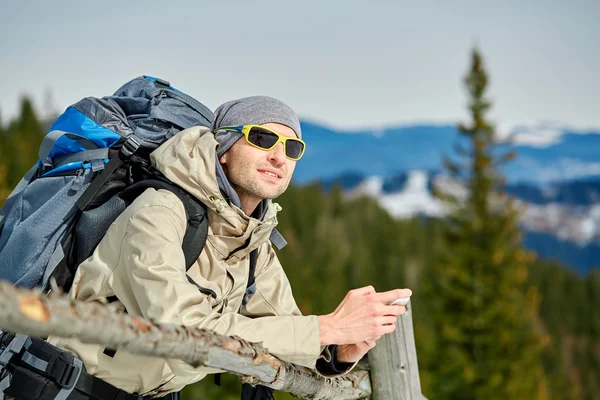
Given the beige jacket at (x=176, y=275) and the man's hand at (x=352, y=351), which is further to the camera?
the man's hand at (x=352, y=351)

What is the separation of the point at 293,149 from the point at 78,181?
3.08ft

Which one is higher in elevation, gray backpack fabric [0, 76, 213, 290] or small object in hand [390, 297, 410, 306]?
gray backpack fabric [0, 76, 213, 290]

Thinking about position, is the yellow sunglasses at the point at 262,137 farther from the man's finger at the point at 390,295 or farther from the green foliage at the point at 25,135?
the green foliage at the point at 25,135

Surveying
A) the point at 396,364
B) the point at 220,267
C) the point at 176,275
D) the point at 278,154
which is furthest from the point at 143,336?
the point at 396,364

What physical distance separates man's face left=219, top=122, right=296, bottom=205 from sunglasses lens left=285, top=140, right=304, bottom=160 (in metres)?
0.03

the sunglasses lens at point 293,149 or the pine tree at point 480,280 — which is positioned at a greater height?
the sunglasses lens at point 293,149

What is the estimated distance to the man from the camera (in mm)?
2334

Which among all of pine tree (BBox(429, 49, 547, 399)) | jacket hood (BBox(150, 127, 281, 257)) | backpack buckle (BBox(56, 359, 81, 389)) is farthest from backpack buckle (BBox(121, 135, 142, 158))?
pine tree (BBox(429, 49, 547, 399))

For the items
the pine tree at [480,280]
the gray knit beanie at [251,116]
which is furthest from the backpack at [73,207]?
the pine tree at [480,280]

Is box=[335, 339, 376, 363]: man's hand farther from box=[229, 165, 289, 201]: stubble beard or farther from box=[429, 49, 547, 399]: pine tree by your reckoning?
box=[429, 49, 547, 399]: pine tree

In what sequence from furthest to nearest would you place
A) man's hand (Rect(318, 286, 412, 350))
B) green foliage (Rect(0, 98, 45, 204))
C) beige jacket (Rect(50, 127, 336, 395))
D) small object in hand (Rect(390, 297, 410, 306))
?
green foliage (Rect(0, 98, 45, 204))
small object in hand (Rect(390, 297, 410, 306))
man's hand (Rect(318, 286, 412, 350))
beige jacket (Rect(50, 127, 336, 395))

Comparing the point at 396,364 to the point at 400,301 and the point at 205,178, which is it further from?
the point at 205,178

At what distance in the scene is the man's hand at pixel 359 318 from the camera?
254cm

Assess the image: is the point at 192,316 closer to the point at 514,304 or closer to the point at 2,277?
the point at 2,277
